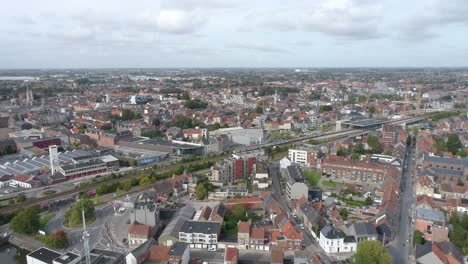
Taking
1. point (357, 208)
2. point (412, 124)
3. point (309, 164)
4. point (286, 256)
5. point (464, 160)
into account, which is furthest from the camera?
point (412, 124)

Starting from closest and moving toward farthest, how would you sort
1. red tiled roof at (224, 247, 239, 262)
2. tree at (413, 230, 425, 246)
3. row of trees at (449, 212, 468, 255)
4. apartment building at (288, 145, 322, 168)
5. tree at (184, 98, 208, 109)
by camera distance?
red tiled roof at (224, 247, 239, 262)
row of trees at (449, 212, 468, 255)
tree at (413, 230, 425, 246)
apartment building at (288, 145, 322, 168)
tree at (184, 98, 208, 109)

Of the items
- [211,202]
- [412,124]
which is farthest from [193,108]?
[211,202]

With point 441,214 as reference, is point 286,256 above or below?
below

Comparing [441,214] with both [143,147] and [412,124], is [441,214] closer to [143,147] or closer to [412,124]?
[143,147]

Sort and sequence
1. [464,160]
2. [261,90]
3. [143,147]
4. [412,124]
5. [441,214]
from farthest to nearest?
[261,90] < [412,124] < [143,147] < [464,160] < [441,214]

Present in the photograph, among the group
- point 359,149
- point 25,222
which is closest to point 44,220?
point 25,222

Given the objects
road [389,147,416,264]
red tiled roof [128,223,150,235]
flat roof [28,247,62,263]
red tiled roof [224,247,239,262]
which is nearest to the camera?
red tiled roof [224,247,239,262]

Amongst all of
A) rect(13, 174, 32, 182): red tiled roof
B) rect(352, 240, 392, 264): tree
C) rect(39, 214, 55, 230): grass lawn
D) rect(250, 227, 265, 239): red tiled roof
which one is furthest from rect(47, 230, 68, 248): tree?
rect(352, 240, 392, 264): tree

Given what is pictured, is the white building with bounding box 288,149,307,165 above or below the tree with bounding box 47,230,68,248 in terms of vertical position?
above

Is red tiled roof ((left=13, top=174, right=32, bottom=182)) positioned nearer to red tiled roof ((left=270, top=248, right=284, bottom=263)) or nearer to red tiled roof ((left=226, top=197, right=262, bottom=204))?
red tiled roof ((left=226, top=197, right=262, bottom=204))
